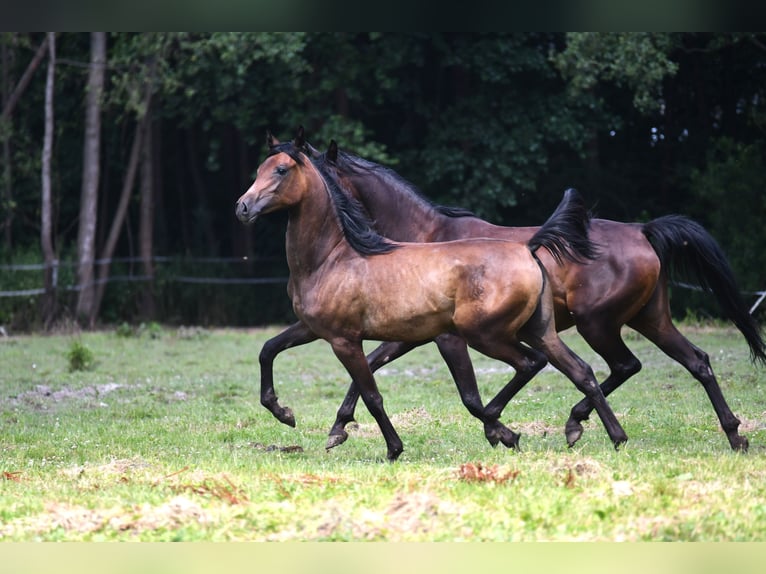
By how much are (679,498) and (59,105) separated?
24357 mm

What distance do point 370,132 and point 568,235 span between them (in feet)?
50.0

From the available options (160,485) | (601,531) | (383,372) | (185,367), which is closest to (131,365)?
(185,367)

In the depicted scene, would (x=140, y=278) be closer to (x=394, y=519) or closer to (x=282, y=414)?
(x=282, y=414)

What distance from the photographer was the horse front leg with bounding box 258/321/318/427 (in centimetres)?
827

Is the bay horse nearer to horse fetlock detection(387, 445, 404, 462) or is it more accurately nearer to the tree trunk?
horse fetlock detection(387, 445, 404, 462)

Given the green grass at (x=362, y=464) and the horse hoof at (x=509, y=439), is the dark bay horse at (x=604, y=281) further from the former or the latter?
the green grass at (x=362, y=464)

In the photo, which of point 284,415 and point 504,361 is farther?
point 284,415

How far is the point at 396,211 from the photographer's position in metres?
8.99

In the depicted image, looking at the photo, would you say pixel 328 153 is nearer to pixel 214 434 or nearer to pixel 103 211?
pixel 214 434

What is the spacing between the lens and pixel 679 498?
5848 mm

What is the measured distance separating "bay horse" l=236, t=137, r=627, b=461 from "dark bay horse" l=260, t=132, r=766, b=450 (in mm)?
457

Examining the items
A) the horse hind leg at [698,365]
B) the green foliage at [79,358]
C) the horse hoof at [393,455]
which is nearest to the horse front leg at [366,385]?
the horse hoof at [393,455]

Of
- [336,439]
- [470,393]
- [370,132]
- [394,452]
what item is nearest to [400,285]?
[470,393]
